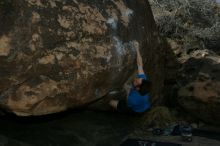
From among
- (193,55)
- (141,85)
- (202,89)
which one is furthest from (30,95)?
(193,55)

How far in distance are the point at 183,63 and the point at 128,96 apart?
197 centimetres

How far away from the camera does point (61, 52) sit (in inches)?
219

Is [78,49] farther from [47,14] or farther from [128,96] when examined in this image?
[128,96]

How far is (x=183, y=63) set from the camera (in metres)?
8.25

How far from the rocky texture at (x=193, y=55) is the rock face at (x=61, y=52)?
1.67m

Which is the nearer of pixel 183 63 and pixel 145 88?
pixel 145 88

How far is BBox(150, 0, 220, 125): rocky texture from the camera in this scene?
24.5ft

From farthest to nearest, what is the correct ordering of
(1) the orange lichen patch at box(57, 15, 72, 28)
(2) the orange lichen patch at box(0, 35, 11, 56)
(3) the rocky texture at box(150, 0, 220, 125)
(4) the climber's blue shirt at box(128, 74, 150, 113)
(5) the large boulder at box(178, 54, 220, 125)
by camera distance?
1. (3) the rocky texture at box(150, 0, 220, 125)
2. (5) the large boulder at box(178, 54, 220, 125)
3. (4) the climber's blue shirt at box(128, 74, 150, 113)
4. (1) the orange lichen patch at box(57, 15, 72, 28)
5. (2) the orange lichen patch at box(0, 35, 11, 56)

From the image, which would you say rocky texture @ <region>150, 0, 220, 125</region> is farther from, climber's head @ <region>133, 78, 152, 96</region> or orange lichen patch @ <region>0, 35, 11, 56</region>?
orange lichen patch @ <region>0, 35, 11, 56</region>

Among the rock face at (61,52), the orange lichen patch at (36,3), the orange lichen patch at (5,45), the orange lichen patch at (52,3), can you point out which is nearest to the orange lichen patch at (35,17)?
the rock face at (61,52)

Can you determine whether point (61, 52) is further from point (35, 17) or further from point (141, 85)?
point (141, 85)

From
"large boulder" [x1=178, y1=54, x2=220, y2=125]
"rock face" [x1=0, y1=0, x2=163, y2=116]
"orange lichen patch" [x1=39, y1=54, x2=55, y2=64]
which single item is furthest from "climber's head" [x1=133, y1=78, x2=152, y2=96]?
"orange lichen patch" [x1=39, y1=54, x2=55, y2=64]

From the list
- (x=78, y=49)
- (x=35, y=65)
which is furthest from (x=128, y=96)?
(x=35, y=65)

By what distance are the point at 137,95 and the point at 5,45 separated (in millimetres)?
2203
